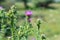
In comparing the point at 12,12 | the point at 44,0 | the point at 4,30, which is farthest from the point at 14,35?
the point at 44,0

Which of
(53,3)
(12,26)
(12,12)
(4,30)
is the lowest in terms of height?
(53,3)

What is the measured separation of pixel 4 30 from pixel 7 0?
2228cm

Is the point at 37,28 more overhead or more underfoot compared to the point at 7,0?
more overhead

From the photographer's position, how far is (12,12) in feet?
5.34

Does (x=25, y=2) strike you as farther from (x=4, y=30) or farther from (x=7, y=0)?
(x=4, y=30)

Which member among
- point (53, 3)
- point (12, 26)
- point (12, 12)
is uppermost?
point (12, 12)

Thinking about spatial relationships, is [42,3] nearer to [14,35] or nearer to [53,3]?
[53,3]

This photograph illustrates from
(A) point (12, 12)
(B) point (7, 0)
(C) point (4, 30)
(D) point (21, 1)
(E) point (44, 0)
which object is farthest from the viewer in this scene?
(D) point (21, 1)

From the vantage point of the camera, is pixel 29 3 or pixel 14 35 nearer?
pixel 14 35

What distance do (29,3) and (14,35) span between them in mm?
27351

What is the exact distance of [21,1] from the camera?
92.6ft

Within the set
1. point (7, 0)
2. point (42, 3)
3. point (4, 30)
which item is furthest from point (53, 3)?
point (4, 30)

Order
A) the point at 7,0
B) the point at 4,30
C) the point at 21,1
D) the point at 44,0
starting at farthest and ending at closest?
1. the point at 21,1
2. the point at 44,0
3. the point at 7,0
4. the point at 4,30

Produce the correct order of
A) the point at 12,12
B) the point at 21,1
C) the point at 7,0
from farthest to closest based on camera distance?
the point at 21,1, the point at 7,0, the point at 12,12
